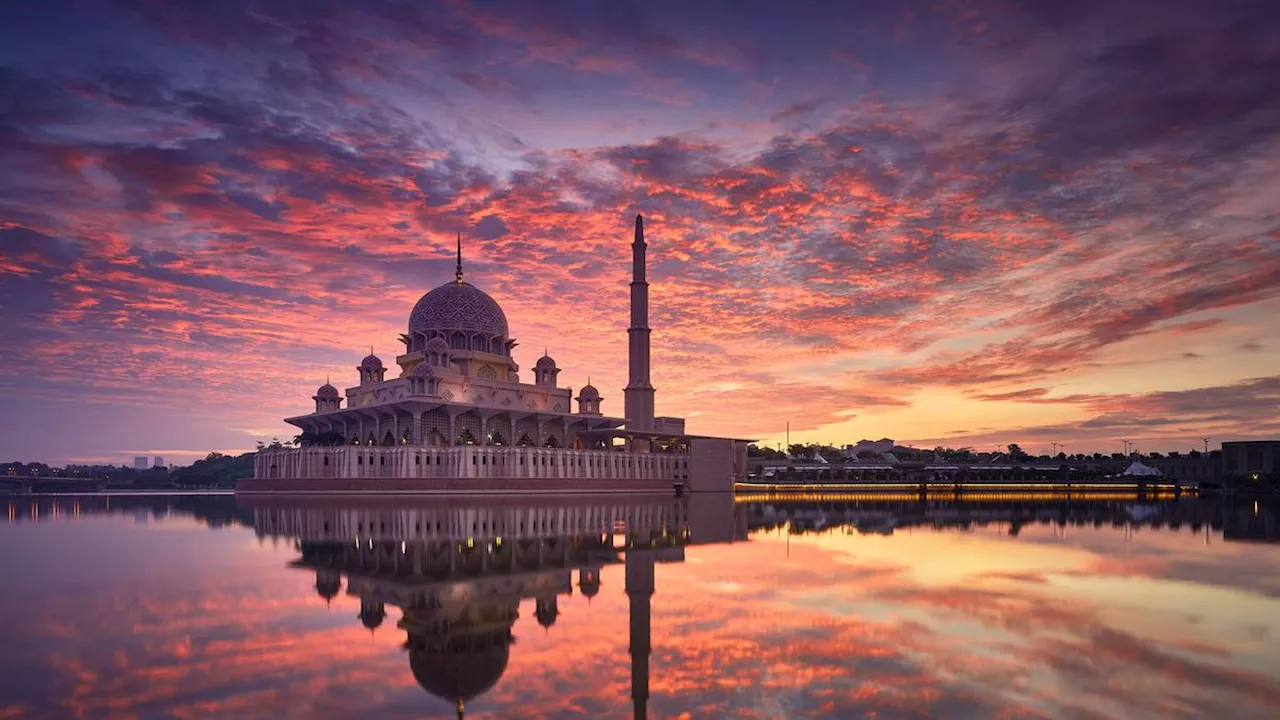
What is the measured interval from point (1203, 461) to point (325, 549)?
498ft

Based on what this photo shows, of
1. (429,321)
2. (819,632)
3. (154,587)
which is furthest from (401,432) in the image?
(819,632)

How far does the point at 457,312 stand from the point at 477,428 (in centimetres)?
1456

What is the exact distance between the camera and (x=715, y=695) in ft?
34.5

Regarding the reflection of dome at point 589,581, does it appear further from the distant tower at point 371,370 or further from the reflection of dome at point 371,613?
the distant tower at point 371,370

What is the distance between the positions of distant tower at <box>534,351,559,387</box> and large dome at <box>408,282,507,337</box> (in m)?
5.22

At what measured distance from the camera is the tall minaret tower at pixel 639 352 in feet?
316

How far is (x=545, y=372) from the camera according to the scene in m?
97.4

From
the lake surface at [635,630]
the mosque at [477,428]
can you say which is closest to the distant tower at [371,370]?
the mosque at [477,428]

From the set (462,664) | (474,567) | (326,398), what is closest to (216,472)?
(326,398)

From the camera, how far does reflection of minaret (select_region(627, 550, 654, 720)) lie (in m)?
10.6

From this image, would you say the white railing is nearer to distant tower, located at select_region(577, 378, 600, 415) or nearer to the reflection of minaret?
distant tower, located at select_region(577, 378, 600, 415)

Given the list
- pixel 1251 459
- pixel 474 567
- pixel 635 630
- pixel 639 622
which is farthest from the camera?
pixel 1251 459

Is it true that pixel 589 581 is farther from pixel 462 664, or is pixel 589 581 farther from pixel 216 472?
pixel 216 472

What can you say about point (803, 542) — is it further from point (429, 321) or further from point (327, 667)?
point (429, 321)
